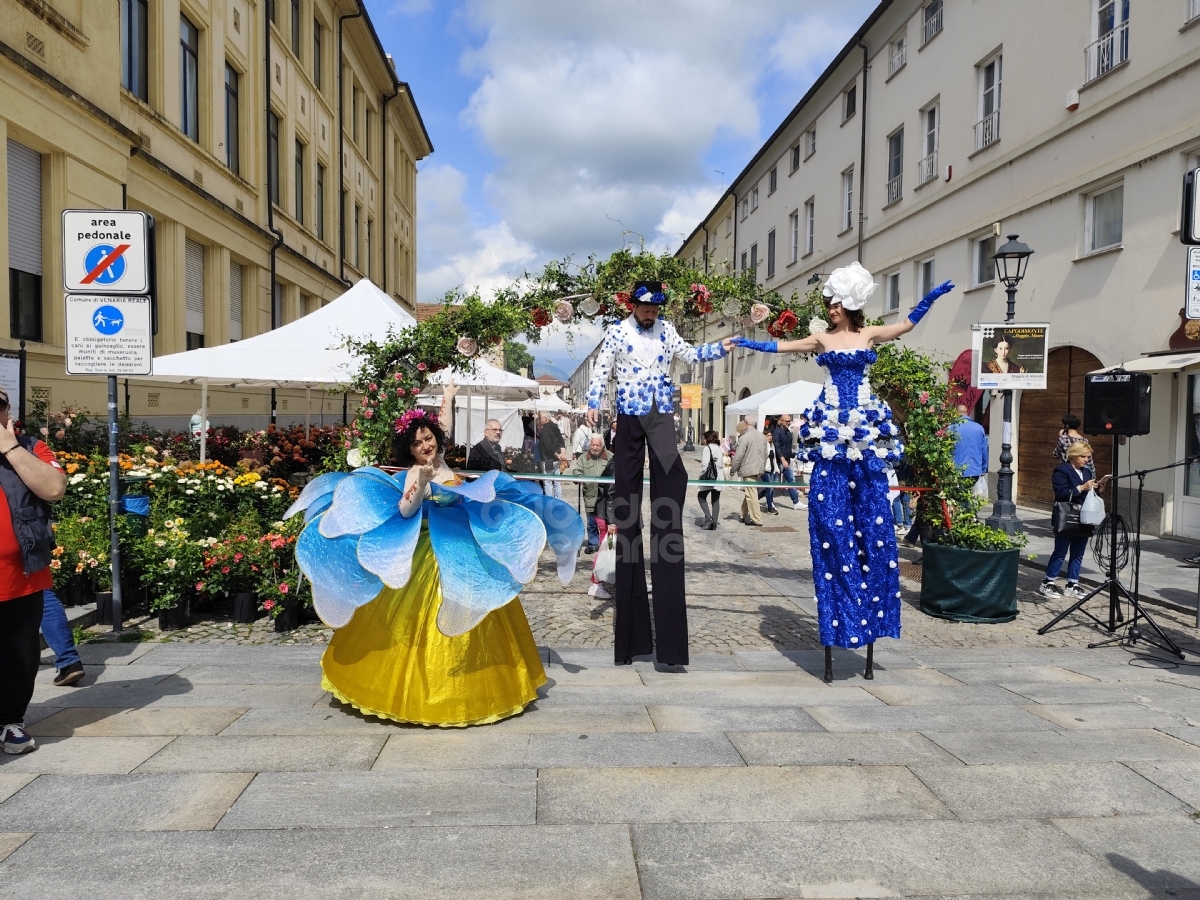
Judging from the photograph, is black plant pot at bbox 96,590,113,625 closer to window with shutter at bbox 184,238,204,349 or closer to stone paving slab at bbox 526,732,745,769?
stone paving slab at bbox 526,732,745,769

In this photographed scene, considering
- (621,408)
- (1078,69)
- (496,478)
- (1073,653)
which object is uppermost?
(1078,69)

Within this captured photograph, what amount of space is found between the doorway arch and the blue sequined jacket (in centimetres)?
1128

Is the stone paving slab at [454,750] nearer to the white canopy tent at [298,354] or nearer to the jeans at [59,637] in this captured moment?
the jeans at [59,637]

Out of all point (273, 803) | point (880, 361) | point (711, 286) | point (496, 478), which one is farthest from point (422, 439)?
point (880, 361)

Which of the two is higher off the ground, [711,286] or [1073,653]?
[711,286]

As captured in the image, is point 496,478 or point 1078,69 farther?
point 1078,69

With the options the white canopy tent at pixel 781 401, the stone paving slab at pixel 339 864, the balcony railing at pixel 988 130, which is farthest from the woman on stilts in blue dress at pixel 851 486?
the balcony railing at pixel 988 130

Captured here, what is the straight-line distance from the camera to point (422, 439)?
449 cm

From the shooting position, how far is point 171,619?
6.27 meters

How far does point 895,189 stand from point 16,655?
74.7 ft

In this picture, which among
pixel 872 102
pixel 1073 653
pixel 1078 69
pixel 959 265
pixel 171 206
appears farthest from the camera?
pixel 872 102

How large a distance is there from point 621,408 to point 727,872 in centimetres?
286

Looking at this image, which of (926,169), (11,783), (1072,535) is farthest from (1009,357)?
(11,783)

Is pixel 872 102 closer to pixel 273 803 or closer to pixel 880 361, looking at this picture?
pixel 880 361
